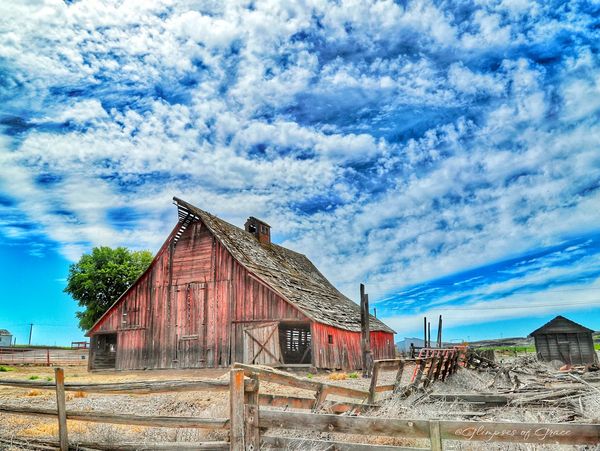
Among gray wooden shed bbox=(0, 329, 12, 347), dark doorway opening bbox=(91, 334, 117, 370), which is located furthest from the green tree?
gray wooden shed bbox=(0, 329, 12, 347)

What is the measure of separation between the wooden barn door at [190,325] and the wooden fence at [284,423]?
16.6 m

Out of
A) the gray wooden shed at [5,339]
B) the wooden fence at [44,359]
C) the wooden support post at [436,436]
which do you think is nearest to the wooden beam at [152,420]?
the wooden support post at [436,436]

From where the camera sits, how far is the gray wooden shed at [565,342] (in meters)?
30.4

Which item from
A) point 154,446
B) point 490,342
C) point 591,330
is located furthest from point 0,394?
point 490,342

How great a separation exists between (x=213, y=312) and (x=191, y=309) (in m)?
1.42

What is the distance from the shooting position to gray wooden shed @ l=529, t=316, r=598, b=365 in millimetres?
30422

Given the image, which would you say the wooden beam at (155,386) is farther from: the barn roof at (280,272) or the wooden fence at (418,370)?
the barn roof at (280,272)

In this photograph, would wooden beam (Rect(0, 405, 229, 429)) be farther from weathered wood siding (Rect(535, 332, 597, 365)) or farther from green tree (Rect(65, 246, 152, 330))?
green tree (Rect(65, 246, 152, 330))

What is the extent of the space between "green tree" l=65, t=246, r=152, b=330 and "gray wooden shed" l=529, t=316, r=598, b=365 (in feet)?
124

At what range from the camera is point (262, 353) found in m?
23.4

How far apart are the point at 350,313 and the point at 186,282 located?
12.3m

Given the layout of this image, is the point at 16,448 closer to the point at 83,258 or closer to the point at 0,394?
the point at 0,394

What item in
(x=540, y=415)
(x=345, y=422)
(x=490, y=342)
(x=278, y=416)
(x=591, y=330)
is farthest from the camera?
(x=490, y=342)

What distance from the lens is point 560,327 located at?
103 feet
